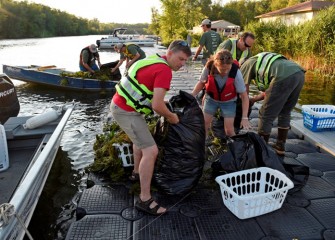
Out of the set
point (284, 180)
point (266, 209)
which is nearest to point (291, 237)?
point (266, 209)

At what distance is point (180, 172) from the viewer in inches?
119

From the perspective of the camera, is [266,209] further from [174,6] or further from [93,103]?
[174,6]

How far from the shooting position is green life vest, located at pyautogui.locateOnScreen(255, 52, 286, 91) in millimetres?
3718

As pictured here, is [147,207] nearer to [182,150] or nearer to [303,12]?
[182,150]

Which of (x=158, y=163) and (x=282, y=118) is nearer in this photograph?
(x=158, y=163)

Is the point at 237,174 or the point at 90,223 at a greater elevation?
the point at 237,174

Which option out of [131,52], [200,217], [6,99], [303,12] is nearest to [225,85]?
[200,217]

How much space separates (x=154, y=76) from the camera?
2502 millimetres

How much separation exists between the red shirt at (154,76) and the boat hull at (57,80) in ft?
23.9

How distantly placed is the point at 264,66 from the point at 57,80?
8118 millimetres

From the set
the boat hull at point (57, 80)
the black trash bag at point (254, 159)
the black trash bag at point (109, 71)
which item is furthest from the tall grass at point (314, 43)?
the black trash bag at point (254, 159)

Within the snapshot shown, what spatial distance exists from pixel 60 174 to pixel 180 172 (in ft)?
7.99

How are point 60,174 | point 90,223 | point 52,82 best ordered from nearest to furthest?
point 90,223 < point 60,174 < point 52,82

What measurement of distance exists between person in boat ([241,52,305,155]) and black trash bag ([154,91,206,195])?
4.25 ft
